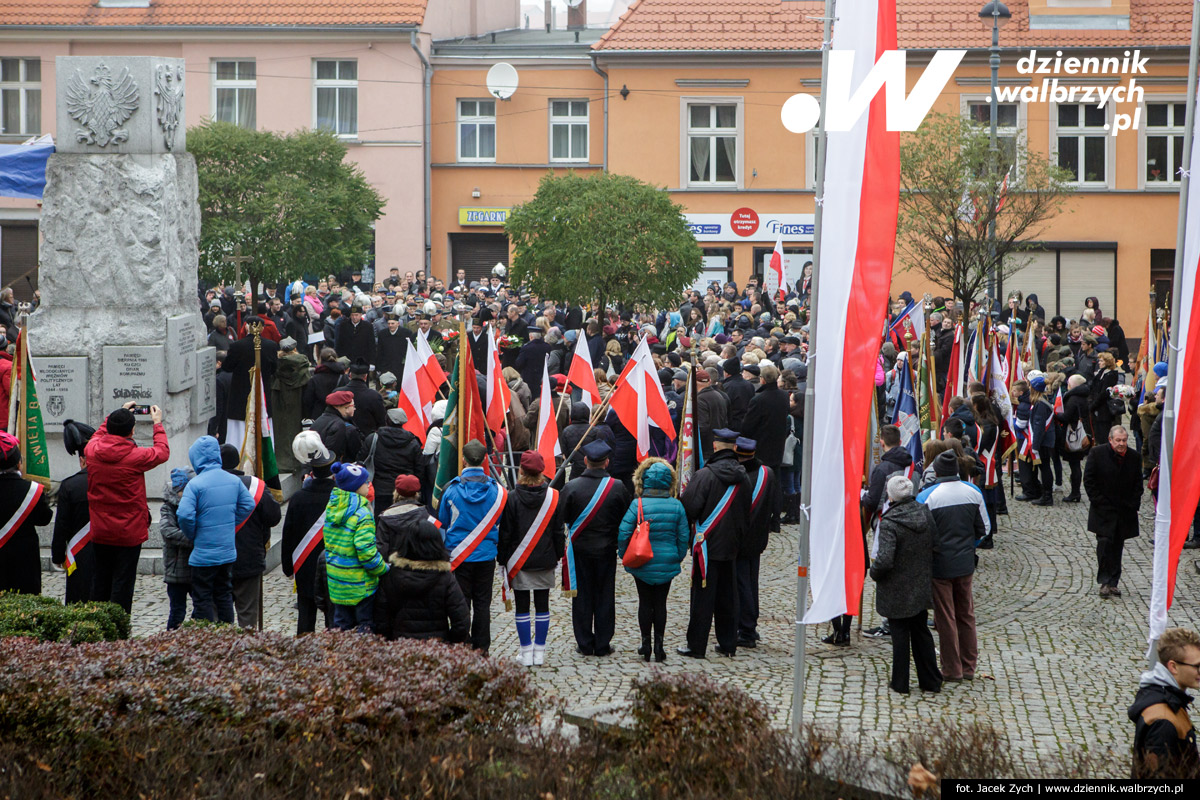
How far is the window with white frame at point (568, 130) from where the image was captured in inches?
1459

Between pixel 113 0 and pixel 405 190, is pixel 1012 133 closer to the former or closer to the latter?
pixel 405 190

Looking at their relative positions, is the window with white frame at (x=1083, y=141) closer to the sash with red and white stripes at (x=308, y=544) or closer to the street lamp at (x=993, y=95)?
the street lamp at (x=993, y=95)

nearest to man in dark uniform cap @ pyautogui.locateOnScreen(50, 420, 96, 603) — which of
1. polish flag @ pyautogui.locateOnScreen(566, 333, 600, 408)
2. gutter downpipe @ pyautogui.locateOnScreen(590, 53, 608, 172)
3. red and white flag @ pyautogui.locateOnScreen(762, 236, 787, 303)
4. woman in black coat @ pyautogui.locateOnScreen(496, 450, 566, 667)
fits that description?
woman in black coat @ pyautogui.locateOnScreen(496, 450, 566, 667)

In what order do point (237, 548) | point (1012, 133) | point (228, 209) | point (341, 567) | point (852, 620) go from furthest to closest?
point (1012, 133)
point (228, 209)
point (852, 620)
point (237, 548)
point (341, 567)

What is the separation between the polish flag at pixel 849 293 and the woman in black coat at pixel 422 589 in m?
2.42

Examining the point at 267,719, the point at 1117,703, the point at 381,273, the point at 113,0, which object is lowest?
the point at 1117,703

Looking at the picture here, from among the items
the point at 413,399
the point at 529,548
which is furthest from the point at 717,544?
the point at 413,399

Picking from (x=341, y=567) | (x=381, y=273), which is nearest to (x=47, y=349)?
(x=341, y=567)

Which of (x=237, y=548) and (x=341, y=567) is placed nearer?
(x=341, y=567)

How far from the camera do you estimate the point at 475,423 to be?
11539 mm

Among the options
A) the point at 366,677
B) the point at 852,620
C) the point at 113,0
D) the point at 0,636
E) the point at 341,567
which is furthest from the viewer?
the point at 113,0

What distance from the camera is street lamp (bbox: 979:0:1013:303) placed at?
84.7 ft

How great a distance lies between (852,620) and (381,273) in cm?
2748

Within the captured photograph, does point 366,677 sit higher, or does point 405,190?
point 405,190
